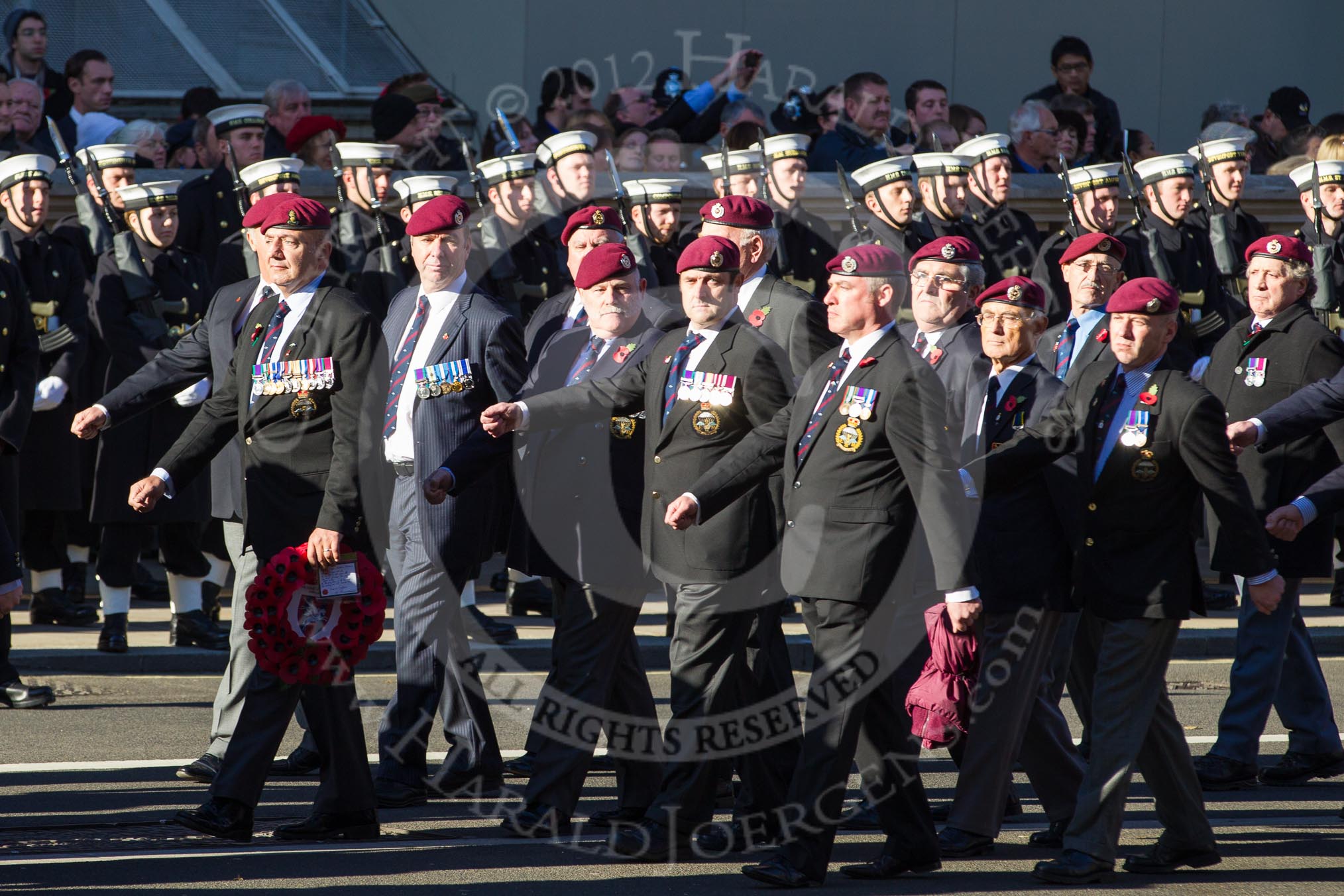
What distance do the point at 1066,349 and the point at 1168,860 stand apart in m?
2.65

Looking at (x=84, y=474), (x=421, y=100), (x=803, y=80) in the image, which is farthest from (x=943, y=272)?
(x=803, y=80)

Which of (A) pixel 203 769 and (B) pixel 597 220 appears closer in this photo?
(A) pixel 203 769

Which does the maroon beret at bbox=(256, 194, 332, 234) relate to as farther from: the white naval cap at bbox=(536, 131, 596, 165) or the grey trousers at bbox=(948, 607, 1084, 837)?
the white naval cap at bbox=(536, 131, 596, 165)

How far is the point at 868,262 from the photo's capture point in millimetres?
6477

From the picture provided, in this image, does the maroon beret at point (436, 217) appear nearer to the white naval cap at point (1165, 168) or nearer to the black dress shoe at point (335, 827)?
the black dress shoe at point (335, 827)

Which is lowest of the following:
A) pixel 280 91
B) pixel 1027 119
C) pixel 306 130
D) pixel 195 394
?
pixel 195 394

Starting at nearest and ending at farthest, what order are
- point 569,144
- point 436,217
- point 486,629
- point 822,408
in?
point 822,408
point 436,217
point 486,629
point 569,144

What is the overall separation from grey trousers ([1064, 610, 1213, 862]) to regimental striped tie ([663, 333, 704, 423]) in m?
1.59

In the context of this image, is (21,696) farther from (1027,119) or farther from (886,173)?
(1027,119)

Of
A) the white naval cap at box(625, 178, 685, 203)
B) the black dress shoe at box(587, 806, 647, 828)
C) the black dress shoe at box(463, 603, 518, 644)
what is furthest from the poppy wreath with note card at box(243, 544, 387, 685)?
the white naval cap at box(625, 178, 685, 203)

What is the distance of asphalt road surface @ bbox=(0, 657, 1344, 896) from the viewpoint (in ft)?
20.4

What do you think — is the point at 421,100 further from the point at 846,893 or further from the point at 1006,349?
the point at 846,893

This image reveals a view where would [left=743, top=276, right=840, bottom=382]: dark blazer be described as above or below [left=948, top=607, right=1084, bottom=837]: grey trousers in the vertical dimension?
above

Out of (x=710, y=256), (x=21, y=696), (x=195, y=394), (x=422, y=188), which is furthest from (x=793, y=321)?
(x=21, y=696)
